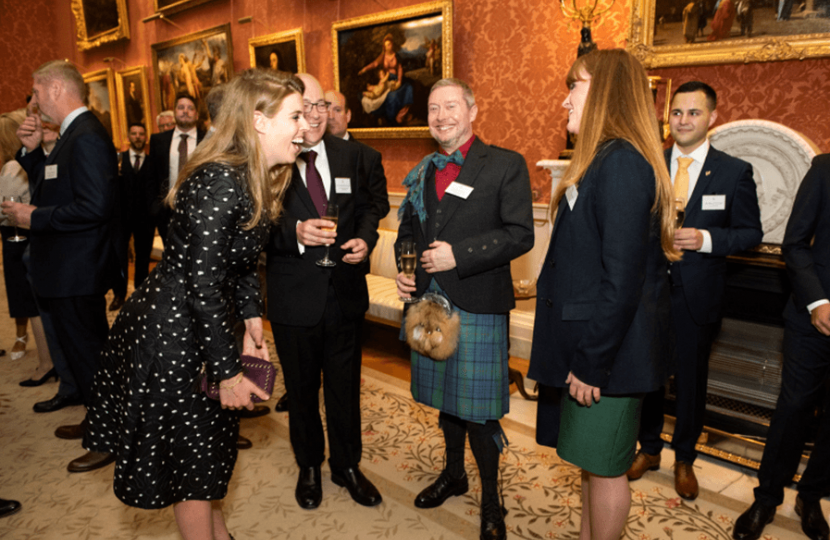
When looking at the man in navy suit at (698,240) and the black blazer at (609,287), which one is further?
the man in navy suit at (698,240)

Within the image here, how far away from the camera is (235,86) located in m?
1.66

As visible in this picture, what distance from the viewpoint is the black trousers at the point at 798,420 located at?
Result: 2330 millimetres

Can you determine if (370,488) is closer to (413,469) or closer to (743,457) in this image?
(413,469)

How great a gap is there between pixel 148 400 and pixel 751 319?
326 centimetres

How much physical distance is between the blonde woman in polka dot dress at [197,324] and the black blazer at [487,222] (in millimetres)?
758

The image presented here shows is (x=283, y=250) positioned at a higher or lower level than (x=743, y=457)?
higher

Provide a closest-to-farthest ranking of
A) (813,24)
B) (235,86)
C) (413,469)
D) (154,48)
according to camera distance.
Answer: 1. (235,86)
2. (413,469)
3. (813,24)
4. (154,48)

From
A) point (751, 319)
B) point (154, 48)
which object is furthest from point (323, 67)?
point (751, 319)

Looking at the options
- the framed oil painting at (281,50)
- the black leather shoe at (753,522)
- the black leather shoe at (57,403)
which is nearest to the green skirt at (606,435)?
the black leather shoe at (753,522)

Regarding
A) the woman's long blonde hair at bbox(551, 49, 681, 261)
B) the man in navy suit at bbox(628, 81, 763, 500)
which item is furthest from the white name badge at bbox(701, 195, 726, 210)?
the woman's long blonde hair at bbox(551, 49, 681, 261)

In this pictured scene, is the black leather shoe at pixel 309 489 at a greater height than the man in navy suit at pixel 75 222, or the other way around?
the man in navy suit at pixel 75 222

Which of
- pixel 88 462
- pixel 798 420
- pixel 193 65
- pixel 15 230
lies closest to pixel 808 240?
pixel 798 420

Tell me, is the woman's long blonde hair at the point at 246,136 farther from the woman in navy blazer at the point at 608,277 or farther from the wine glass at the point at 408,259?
the woman in navy blazer at the point at 608,277

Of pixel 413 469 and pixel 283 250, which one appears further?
pixel 413 469
